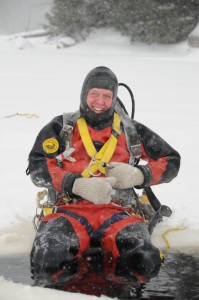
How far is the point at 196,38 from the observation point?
1598 centimetres

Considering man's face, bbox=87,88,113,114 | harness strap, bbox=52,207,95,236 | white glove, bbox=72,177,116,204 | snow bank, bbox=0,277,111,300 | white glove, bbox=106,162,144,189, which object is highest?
man's face, bbox=87,88,113,114

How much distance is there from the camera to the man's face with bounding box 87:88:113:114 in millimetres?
3322

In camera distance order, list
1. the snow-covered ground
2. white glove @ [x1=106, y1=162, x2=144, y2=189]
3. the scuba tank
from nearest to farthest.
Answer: white glove @ [x1=106, y1=162, x2=144, y2=189]
the scuba tank
the snow-covered ground

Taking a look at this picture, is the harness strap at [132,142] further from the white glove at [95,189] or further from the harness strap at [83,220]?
the harness strap at [83,220]

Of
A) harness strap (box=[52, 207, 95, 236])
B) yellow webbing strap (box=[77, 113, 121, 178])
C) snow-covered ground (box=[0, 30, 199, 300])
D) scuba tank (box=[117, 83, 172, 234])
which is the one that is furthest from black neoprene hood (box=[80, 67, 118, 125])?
snow-covered ground (box=[0, 30, 199, 300])

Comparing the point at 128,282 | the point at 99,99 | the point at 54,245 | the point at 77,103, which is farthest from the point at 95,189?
the point at 77,103

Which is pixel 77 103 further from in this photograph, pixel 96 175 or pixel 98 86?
pixel 96 175

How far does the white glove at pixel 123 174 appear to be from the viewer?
3.13 meters

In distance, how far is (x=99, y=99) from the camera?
11.0 ft

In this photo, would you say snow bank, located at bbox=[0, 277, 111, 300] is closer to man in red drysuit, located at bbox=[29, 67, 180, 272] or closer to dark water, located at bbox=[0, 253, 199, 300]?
dark water, located at bbox=[0, 253, 199, 300]

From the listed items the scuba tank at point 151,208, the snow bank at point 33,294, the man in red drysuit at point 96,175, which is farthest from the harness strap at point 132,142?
the snow bank at point 33,294

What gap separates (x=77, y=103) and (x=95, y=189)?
239 inches

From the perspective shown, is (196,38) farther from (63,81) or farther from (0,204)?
(0,204)

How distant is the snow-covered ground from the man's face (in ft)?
3.50
